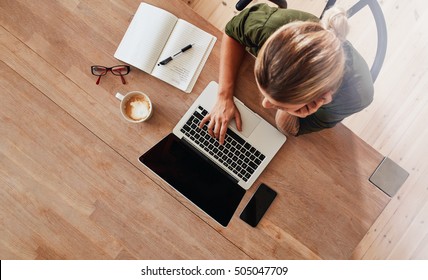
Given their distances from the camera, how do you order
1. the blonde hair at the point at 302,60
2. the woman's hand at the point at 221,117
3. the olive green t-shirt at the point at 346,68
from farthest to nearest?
1. the woman's hand at the point at 221,117
2. the olive green t-shirt at the point at 346,68
3. the blonde hair at the point at 302,60

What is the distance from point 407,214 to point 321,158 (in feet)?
3.24

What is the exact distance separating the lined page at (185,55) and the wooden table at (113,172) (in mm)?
27

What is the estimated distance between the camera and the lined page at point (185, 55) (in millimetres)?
1185

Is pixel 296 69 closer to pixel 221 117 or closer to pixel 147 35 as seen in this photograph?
pixel 221 117

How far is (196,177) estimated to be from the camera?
1170mm

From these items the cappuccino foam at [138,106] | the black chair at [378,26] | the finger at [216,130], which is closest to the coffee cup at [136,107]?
the cappuccino foam at [138,106]

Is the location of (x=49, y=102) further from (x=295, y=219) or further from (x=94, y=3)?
(x=295, y=219)

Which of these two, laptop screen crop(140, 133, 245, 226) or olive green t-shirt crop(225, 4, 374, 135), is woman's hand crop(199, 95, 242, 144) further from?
olive green t-shirt crop(225, 4, 374, 135)

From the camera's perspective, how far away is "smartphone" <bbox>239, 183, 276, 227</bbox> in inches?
45.9

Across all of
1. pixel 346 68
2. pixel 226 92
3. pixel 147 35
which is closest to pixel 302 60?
pixel 346 68

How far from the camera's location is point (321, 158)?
1175mm

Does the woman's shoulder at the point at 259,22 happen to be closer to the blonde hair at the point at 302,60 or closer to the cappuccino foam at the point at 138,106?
the blonde hair at the point at 302,60

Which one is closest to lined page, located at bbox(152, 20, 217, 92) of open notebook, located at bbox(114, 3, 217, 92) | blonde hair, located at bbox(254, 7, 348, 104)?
open notebook, located at bbox(114, 3, 217, 92)
